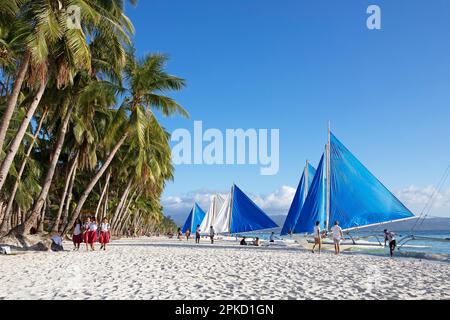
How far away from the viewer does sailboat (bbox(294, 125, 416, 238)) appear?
821 inches

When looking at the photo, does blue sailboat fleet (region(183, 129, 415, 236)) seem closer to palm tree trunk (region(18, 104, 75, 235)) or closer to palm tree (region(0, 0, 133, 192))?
palm tree (region(0, 0, 133, 192))

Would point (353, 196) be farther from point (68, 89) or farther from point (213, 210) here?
point (213, 210)

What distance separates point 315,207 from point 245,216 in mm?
12216

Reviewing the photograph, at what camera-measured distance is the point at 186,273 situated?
10.1m

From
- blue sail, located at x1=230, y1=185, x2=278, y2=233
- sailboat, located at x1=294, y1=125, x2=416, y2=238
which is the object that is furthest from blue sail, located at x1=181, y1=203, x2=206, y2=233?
sailboat, located at x1=294, y1=125, x2=416, y2=238

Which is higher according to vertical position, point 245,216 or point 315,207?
point 315,207

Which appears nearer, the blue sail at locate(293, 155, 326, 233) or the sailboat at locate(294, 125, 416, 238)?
the sailboat at locate(294, 125, 416, 238)

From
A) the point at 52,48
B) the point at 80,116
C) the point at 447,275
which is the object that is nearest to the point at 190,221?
the point at 80,116

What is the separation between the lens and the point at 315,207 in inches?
963

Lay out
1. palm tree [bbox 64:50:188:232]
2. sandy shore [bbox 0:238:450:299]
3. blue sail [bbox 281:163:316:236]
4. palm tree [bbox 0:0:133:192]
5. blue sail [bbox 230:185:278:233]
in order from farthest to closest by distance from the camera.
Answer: blue sail [bbox 230:185:278:233], blue sail [bbox 281:163:316:236], palm tree [bbox 64:50:188:232], palm tree [bbox 0:0:133:192], sandy shore [bbox 0:238:450:299]

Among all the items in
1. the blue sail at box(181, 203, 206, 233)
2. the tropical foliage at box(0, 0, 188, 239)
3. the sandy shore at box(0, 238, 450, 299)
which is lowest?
the sandy shore at box(0, 238, 450, 299)

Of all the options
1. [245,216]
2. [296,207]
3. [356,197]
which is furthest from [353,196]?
[245,216]

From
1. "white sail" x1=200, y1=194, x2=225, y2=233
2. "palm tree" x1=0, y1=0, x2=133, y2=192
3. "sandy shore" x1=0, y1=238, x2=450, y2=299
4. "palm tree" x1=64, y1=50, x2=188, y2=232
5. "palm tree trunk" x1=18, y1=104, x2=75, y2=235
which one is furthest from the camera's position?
"white sail" x1=200, y1=194, x2=225, y2=233
